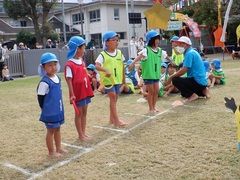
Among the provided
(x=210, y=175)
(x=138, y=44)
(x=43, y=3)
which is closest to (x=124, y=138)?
(x=210, y=175)

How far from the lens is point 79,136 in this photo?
15.6 feet

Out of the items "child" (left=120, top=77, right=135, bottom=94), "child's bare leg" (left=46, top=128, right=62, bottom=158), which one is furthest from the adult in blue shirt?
"child's bare leg" (left=46, top=128, right=62, bottom=158)

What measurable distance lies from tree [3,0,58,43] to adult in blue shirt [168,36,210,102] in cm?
2800

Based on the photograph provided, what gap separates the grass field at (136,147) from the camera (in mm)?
3465

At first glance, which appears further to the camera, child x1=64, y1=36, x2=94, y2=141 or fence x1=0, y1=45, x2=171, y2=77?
fence x1=0, y1=45, x2=171, y2=77

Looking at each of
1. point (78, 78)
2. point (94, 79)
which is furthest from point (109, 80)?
point (94, 79)

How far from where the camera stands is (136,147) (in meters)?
4.22

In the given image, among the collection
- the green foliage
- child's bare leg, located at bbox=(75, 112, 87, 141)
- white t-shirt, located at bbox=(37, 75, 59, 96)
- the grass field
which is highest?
the green foliage

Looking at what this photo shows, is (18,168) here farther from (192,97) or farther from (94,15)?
(94,15)

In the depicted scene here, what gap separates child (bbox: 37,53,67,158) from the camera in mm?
3922

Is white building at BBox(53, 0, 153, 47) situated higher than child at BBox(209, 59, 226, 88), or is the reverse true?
white building at BBox(53, 0, 153, 47)

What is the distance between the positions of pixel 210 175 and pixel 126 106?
3889 millimetres

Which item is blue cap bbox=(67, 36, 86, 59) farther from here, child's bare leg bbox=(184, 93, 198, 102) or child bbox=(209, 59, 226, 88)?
child bbox=(209, 59, 226, 88)

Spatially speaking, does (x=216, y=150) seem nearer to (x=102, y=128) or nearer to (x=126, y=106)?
(x=102, y=128)
